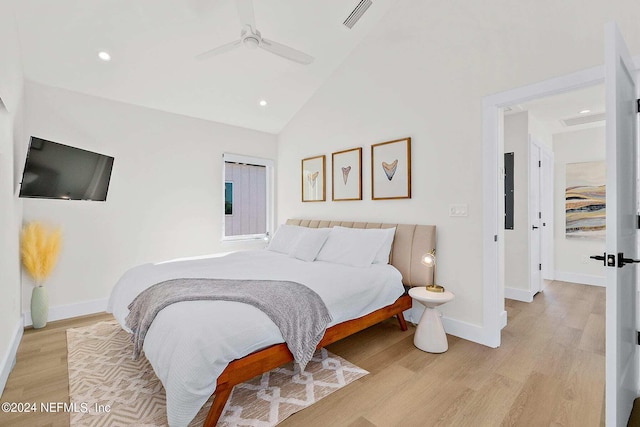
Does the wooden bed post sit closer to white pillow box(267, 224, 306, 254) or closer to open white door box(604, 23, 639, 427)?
open white door box(604, 23, 639, 427)

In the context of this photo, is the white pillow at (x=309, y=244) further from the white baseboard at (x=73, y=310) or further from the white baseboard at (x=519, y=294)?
the white baseboard at (x=519, y=294)

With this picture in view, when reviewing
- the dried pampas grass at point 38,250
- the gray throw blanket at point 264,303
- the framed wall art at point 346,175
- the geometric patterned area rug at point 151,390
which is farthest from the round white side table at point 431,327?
the dried pampas grass at point 38,250

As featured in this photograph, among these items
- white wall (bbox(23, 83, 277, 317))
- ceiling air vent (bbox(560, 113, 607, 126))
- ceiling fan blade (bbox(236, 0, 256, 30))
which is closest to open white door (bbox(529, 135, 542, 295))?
ceiling air vent (bbox(560, 113, 607, 126))

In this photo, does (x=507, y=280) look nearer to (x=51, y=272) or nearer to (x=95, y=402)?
(x=95, y=402)

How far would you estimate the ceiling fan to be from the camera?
2.26m

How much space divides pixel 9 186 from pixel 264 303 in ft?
7.81

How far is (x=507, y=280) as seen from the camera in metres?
4.20

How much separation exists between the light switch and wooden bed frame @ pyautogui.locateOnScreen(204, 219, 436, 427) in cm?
23

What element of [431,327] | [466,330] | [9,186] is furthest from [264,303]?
[9,186]

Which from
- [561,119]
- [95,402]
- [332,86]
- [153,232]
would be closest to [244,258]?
[153,232]

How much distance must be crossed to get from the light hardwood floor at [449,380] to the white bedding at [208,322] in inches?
18.0

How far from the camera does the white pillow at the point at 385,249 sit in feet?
10.3

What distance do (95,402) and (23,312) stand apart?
199 cm

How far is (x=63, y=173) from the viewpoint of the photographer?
2.89 metres
